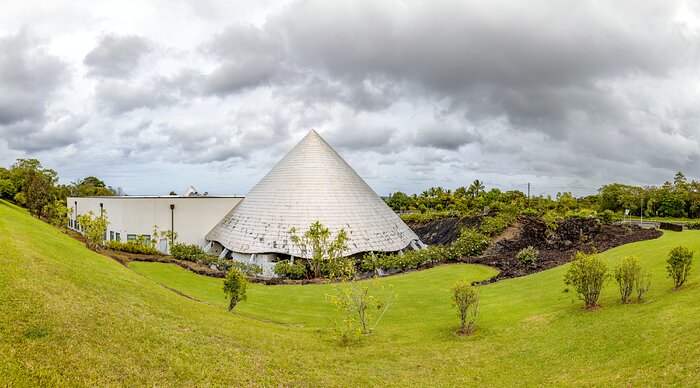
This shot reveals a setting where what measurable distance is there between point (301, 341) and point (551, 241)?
37.2 meters

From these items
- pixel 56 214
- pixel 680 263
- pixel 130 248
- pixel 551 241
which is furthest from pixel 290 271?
pixel 56 214

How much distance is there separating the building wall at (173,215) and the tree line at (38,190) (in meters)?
5.50

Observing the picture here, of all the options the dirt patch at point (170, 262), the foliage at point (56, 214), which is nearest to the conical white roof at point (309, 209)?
the dirt patch at point (170, 262)

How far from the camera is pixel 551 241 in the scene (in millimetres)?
43250

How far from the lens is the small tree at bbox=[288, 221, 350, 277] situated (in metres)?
32.8

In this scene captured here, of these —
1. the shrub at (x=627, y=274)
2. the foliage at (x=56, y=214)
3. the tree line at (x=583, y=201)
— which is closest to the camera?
the shrub at (x=627, y=274)

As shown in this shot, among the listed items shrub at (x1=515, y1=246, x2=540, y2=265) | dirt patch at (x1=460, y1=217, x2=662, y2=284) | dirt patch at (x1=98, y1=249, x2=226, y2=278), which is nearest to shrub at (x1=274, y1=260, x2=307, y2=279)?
dirt patch at (x1=98, y1=249, x2=226, y2=278)

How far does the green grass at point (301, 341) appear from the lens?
29.1 feet

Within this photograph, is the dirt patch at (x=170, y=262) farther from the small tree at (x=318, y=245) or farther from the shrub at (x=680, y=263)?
the shrub at (x=680, y=263)

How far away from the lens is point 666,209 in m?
74.6

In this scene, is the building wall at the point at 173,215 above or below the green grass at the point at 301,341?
above

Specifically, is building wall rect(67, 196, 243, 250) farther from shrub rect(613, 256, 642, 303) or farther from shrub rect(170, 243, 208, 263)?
shrub rect(613, 256, 642, 303)

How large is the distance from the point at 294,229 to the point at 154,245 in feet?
58.7

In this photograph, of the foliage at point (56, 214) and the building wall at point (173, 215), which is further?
the foliage at point (56, 214)
